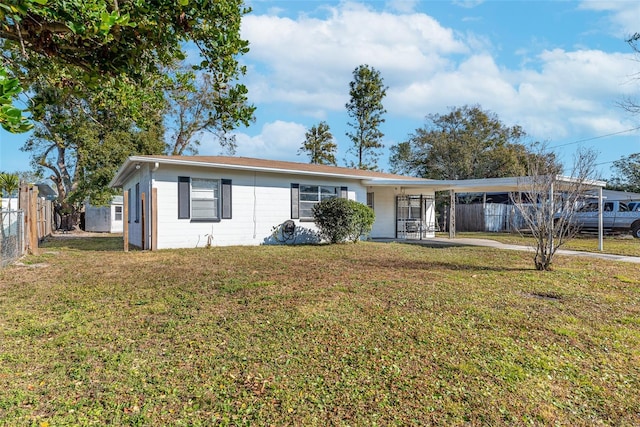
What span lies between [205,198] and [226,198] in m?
0.62

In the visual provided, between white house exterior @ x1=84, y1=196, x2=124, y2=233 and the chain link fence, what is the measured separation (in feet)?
47.0

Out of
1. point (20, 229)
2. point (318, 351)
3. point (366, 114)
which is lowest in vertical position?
Result: point (318, 351)

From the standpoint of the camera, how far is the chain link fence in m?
7.41

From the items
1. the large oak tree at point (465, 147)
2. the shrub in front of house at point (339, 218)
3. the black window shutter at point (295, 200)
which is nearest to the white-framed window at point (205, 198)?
the black window shutter at point (295, 200)

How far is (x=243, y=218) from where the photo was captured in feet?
38.8

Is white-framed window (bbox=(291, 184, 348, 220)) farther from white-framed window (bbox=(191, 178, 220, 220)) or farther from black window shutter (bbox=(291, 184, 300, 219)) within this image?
white-framed window (bbox=(191, 178, 220, 220))

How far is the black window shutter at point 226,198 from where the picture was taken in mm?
11391

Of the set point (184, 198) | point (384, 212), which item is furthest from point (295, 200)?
point (384, 212)

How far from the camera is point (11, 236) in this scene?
816cm

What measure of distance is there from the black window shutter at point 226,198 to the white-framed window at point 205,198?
0.16 metres

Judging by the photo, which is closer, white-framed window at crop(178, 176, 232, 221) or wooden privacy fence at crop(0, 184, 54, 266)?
wooden privacy fence at crop(0, 184, 54, 266)

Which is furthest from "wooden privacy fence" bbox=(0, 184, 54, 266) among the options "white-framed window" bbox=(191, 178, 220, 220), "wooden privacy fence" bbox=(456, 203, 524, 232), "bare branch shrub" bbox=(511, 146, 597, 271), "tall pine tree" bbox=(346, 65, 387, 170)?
"wooden privacy fence" bbox=(456, 203, 524, 232)

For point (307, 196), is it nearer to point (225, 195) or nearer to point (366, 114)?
point (225, 195)

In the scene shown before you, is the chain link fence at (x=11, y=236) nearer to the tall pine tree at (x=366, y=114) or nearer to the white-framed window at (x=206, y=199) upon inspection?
the white-framed window at (x=206, y=199)
